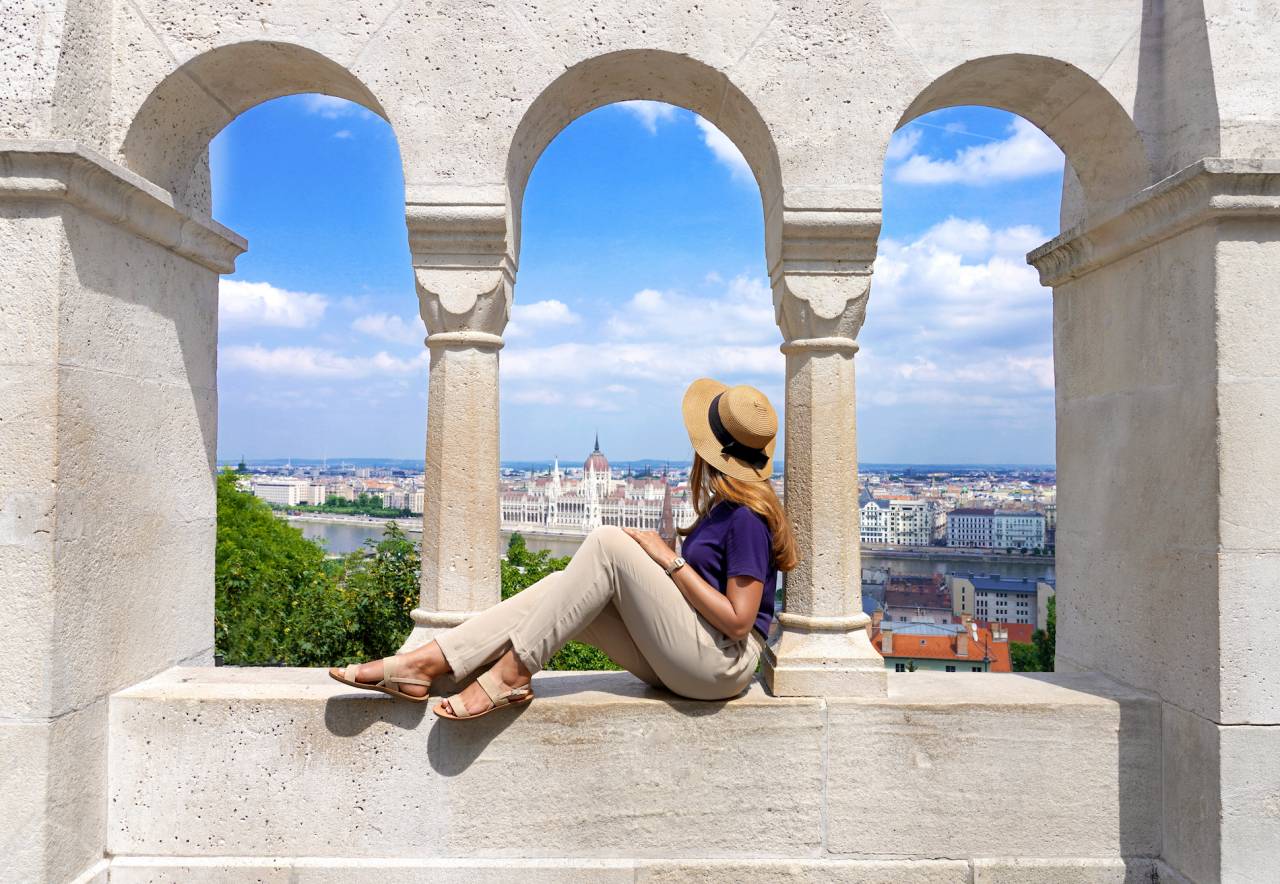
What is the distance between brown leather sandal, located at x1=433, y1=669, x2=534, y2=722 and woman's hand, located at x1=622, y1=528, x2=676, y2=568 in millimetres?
551

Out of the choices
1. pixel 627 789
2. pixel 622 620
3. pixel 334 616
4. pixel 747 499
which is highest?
pixel 747 499

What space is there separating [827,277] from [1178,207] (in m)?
1.07

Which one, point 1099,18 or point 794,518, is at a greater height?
point 1099,18

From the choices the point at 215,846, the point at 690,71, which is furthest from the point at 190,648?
the point at 690,71

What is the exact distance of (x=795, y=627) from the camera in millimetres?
2832

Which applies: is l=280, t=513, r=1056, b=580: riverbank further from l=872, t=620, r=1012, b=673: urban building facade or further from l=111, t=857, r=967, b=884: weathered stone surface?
l=111, t=857, r=967, b=884: weathered stone surface

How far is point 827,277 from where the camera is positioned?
9.18 feet

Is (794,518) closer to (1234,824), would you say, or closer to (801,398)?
(801,398)

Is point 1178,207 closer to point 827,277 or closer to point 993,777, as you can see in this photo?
point 827,277

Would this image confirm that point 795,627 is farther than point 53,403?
Yes

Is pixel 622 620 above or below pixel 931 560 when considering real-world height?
above

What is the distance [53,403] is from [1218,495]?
341 centimetres

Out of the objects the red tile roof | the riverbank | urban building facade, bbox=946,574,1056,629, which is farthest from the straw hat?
the riverbank

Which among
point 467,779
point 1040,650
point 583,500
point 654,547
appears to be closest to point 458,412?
point 654,547
